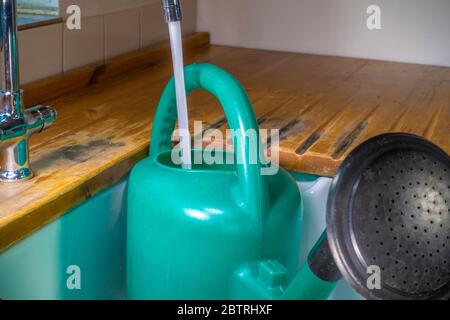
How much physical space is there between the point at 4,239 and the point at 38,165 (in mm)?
171

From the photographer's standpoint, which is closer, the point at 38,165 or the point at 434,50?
the point at 38,165

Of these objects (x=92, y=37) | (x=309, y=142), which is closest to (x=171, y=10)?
(x=309, y=142)

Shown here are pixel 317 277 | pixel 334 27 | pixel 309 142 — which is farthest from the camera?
pixel 334 27

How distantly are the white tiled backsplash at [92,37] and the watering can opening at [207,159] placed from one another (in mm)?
297

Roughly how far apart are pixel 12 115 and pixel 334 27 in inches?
37.2

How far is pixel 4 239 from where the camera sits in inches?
28.1

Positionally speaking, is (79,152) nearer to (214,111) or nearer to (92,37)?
(214,111)

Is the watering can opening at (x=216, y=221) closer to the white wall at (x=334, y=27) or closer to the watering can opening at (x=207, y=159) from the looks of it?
the watering can opening at (x=207, y=159)

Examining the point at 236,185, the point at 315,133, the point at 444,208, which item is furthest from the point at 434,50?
the point at 444,208

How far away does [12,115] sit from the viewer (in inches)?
31.6

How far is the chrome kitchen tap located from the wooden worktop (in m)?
0.02
